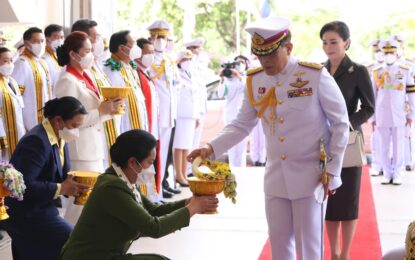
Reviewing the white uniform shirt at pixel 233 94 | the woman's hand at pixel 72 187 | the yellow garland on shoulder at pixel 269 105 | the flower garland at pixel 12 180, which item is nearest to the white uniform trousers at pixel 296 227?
the yellow garland on shoulder at pixel 269 105

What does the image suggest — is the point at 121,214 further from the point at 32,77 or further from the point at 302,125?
the point at 32,77

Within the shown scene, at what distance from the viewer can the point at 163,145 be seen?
866 centimetres

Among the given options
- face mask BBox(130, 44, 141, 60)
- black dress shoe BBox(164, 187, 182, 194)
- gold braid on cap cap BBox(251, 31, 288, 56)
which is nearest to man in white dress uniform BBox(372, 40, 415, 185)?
black dress shoe BBox(164, 187, 182, 194)

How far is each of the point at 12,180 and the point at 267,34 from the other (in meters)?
1.41

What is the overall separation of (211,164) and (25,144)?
3.99ft

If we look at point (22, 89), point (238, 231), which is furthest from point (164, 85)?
point (238, 231)

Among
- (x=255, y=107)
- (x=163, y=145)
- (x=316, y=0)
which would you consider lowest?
(x=163, y=145)

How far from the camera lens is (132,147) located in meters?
3.77

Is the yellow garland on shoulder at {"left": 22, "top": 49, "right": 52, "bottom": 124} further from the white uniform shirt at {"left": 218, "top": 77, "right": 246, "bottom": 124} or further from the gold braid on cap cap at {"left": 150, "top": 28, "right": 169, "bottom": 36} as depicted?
the white uniform shirt at {"left": 218, "top": 77, "right": 246, "bottom": 124}

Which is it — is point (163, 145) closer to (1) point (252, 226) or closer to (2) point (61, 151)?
(1) point (252, 226)

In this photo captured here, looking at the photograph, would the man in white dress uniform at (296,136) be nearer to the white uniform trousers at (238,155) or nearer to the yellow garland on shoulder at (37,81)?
the yellow garland on shoulder at (37,81)

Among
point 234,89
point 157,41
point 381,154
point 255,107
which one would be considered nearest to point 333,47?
point 255,107

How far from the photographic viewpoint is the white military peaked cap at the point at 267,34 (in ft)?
12.8

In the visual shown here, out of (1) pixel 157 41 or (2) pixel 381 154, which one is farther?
(2) pixel 381 154
